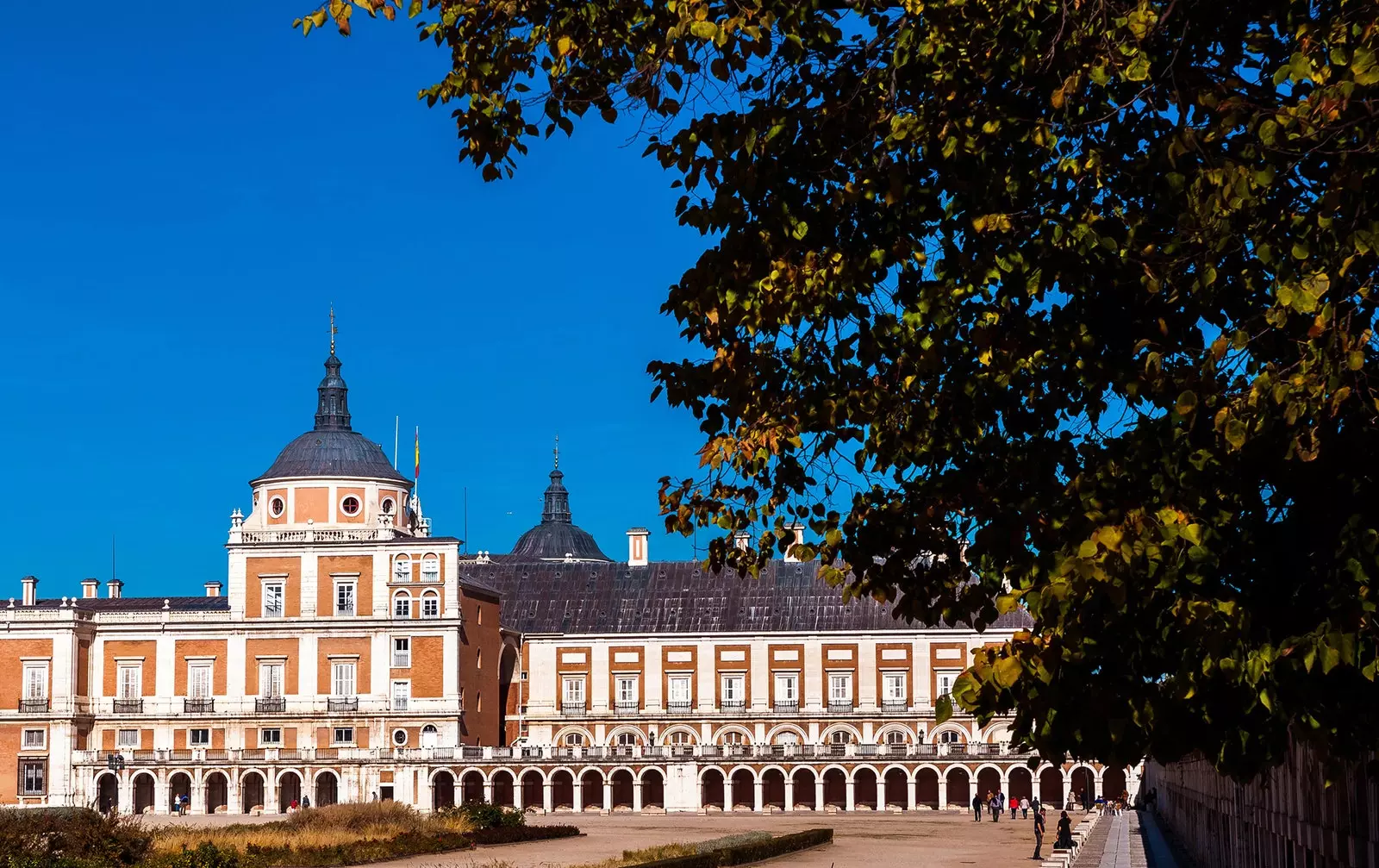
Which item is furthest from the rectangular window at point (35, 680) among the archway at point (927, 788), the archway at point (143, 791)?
the archway at point (927, 788)

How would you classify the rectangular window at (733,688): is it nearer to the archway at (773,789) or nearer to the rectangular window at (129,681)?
the archway at (773,789)

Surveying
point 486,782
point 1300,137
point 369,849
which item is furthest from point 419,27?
point 486,782

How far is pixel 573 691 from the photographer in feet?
279

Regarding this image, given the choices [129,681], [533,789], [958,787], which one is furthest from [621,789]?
[129,681]

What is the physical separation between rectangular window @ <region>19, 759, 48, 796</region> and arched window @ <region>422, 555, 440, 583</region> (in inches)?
678

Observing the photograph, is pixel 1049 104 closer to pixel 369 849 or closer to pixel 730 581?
pixel 369 849

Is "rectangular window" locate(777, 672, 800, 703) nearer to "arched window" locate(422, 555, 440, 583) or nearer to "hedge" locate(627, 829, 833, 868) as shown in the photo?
"arched window" locate(422, 555, 440, 583)

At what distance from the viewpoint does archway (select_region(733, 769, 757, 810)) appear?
3007 inches

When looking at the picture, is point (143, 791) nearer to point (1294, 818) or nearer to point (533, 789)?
point (533, 789)

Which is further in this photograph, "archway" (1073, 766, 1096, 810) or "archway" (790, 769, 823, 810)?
"archway" (790, 769, 823, 810)

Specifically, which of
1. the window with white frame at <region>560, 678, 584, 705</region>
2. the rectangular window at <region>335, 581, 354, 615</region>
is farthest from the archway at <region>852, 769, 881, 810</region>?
the rectangular window at <region>335, 581, 354, 615</region>

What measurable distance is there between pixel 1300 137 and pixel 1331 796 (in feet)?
24.0

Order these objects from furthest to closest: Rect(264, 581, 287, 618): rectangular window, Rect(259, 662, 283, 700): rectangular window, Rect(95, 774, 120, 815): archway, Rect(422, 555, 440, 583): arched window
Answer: Rect(264, 581, 287, 618): rectangular window < Rect(259, 662, 283, 700): rectangular window < Rect(422, 555, 440, 583): arched window < Rect(95, 774, 120, 815): archway

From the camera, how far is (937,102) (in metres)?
10.4
